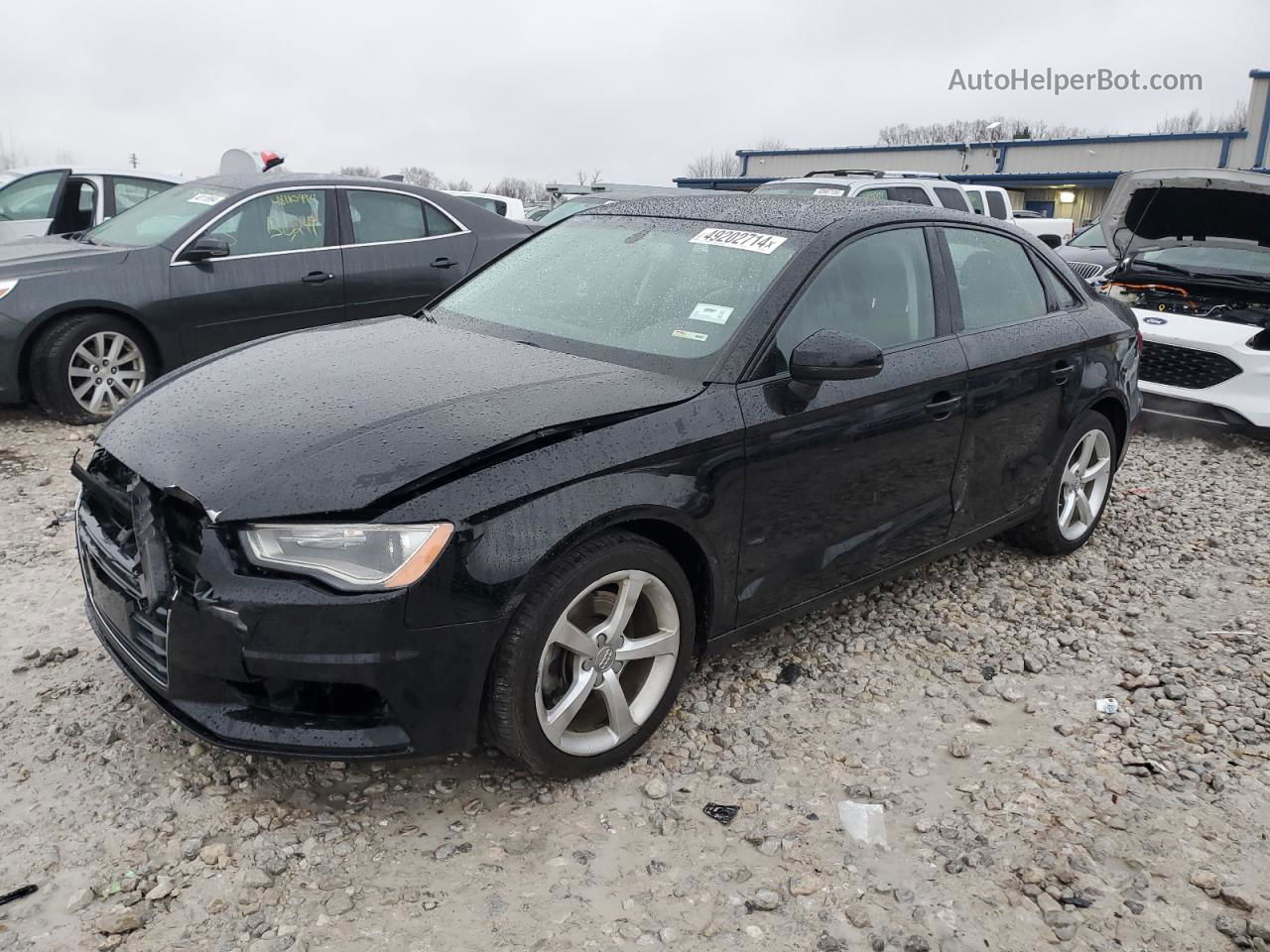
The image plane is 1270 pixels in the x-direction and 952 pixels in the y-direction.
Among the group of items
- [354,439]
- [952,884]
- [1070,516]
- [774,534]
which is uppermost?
[354,439]

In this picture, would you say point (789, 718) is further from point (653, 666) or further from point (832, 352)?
point (832, 352)

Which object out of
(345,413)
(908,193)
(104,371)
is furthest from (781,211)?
(908,193)

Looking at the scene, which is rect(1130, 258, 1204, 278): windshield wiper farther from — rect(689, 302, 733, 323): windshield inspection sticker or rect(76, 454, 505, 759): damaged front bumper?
rect(76, 454, 505, 759): damaged front bumper

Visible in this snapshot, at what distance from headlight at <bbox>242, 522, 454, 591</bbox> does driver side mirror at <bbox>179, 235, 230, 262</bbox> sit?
4492 millimetres

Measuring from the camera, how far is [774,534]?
325cm

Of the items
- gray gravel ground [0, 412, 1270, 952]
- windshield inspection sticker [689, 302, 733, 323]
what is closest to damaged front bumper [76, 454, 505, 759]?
gray gravel ground [0, 412, 1270, 952]

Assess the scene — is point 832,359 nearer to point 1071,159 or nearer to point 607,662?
point 607,662

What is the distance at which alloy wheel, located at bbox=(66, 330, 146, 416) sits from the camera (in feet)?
20.1

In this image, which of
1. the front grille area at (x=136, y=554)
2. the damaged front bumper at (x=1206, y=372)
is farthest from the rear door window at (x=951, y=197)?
the front grille area at (x=136, y=554)

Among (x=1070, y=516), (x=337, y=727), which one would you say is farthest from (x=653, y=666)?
(x=1070, y=516)

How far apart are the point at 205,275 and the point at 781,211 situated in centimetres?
423

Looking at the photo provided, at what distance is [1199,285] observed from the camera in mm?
7441

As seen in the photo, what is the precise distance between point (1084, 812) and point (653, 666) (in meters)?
1.32

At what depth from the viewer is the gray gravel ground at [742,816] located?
243 centimetres
